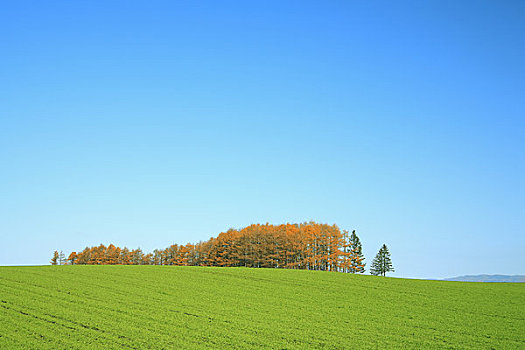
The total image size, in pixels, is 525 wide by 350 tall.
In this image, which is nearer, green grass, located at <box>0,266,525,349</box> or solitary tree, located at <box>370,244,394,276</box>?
green grass, located at <box>0,266,525,349</box>

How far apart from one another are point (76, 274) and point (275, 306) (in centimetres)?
2623

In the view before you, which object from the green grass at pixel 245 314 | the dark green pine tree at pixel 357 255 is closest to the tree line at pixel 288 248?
the dark green pine tree at pixel 357 255

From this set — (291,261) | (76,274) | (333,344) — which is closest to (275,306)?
(333,344)

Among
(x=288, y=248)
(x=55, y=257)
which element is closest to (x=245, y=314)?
(x=288, y=248)

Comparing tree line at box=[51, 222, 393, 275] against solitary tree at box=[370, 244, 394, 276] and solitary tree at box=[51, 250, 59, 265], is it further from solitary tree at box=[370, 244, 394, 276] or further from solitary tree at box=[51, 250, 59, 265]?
solitary tree at box=[51, 250, 59, 265]

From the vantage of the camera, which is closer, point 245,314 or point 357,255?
point 245,314

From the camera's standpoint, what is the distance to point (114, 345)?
18750 millimetres

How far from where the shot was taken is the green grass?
2030 centimetres

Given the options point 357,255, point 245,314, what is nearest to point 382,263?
point 357,255

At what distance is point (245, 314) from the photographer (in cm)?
2684

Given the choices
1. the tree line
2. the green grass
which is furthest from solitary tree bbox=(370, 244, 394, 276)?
the green grass

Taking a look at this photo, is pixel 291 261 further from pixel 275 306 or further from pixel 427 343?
pixel 427 343

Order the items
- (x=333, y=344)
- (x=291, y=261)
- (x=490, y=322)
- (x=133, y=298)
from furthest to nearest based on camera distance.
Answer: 1. (x=291, y=261)
2. (x=133, y=298)
3. (x=490, y=322)
4. (x=333, y=344)

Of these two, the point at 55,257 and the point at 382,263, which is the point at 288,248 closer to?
the point at 382,263
